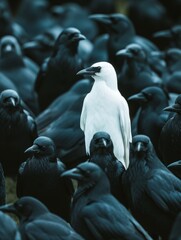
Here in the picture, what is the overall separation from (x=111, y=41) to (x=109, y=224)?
655cm

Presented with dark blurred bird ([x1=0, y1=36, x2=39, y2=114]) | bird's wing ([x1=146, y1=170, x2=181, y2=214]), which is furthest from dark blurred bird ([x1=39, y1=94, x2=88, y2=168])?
bird's wing ([x1=146, y1=170, x2=181, y2=214])

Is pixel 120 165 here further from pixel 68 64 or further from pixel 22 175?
pixel 68 64

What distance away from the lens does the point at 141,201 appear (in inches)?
380

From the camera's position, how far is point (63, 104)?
1276 cm

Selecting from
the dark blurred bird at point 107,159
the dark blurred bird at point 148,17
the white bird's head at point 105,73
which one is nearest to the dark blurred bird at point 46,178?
the dark blurred bird at point 107,159

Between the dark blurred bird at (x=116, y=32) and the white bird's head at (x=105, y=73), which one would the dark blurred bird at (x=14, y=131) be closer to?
the white bird's head at (x=105, y=73)

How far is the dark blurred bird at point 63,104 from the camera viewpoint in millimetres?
12664

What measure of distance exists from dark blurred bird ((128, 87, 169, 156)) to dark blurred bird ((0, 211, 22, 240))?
3672mm

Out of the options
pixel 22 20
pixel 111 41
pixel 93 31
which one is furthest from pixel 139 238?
pixel 22 20

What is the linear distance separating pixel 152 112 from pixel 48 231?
12.3ft

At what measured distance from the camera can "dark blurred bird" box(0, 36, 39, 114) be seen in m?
14.1

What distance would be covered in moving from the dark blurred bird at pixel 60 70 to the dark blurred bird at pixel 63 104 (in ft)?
2.54

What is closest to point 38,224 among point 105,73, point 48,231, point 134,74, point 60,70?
point 48,231

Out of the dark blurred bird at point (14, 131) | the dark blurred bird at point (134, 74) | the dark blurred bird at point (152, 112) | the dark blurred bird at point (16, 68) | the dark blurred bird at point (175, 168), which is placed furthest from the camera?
the dark blurred bird at point (16, 68)
